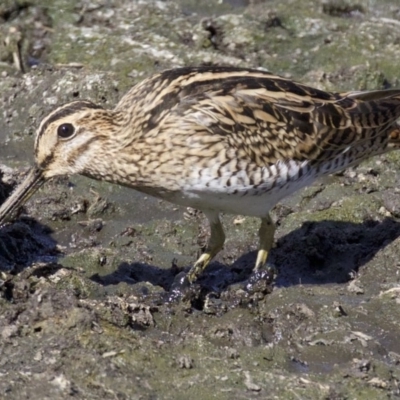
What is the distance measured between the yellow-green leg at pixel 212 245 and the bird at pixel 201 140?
0.57 feet

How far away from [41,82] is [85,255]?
9.58 ft

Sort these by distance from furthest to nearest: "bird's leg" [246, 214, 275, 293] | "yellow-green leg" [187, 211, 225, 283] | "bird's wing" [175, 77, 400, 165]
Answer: "yellow-green leg" [187, 211, 225, 283] → "bird's leg" [246, 214, 275, 293] → "bird's wing" [175, 77, 400, 165]

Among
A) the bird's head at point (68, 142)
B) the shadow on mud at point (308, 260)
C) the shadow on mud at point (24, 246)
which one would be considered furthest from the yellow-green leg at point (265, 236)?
the shadow on mud at point (24, 246)

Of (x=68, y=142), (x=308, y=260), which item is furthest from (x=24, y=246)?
(x=308, y=260)

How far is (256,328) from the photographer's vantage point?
6.84 metres

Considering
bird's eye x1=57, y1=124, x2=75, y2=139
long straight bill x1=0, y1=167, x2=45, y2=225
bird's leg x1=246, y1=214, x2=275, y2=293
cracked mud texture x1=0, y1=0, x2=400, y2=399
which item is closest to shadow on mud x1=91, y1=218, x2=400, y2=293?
cracked mud texture x1=0, y1=0, x2=400, y2=399

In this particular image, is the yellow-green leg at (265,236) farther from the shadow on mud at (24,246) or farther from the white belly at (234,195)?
the shadow on mud at (24,246)

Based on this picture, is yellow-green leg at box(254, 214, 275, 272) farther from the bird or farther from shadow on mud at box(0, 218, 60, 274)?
shadow on mud at box(0, 218, 60, 274)

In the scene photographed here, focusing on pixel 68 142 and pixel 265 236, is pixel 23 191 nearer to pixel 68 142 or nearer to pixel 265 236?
pixel 68 142

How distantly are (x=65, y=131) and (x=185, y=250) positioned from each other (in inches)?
68.6

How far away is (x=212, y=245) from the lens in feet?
25.5

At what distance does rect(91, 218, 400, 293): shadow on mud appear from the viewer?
25.4 feet

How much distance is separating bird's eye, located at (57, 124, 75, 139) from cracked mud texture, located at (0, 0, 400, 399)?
0.95m

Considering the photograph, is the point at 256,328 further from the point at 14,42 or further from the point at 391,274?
the point at 14,42
